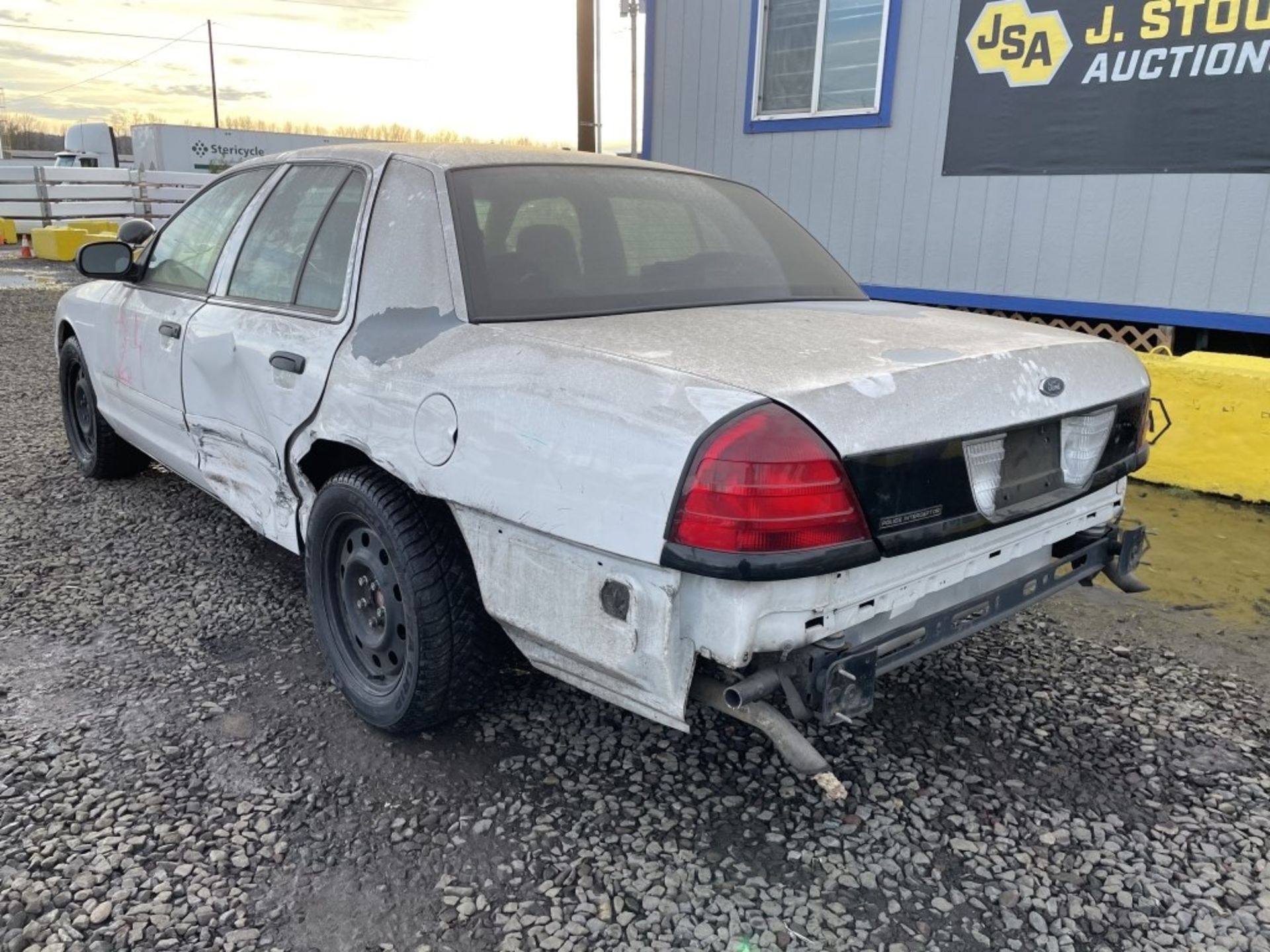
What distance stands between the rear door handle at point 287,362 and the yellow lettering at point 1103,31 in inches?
243

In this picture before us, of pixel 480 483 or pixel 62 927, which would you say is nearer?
pixel 62 927

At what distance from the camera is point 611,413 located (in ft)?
6.95

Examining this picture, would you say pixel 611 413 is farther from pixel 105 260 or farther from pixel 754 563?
pixel 105 260

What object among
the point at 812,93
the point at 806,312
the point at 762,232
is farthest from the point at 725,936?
the point at 812,93

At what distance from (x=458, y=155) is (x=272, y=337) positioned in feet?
2.72

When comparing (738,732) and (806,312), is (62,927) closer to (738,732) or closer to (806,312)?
(738,732)

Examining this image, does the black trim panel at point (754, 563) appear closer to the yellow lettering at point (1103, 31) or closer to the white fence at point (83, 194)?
the yellow lettering at point (1103, 31)

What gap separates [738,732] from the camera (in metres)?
2.96

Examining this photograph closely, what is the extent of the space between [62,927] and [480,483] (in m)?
1.31

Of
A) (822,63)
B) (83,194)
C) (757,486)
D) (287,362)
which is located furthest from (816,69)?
(83,194)

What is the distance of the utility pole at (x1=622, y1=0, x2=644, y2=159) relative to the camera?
18062 millimetres

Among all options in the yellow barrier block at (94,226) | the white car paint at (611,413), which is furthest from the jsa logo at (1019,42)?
the yellow barrier block at (94,226)

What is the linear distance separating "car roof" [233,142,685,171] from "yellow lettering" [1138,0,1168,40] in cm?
481

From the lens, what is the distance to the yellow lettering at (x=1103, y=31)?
662 centimetres
